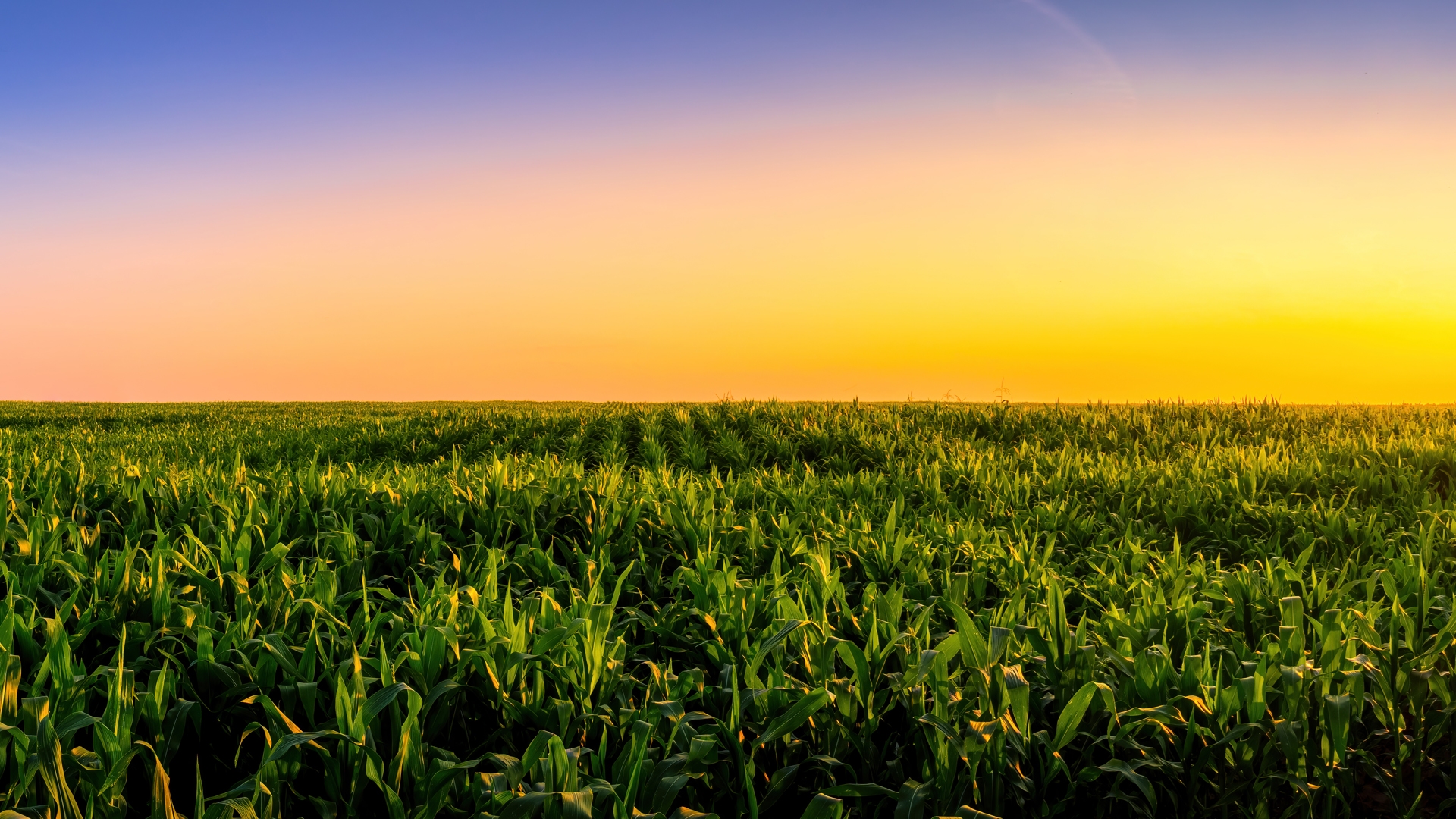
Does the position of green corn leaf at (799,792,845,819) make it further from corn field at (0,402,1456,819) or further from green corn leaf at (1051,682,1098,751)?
green corn leaf at (1051,682,1098,751)

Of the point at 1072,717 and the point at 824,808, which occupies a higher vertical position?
the point at 1072,717

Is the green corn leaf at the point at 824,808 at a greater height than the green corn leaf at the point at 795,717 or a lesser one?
lesser

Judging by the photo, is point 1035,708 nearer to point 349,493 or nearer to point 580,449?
point 349,493

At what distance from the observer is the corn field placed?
2.08 m

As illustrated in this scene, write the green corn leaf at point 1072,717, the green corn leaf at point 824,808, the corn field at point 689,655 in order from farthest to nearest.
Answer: the green corn leaf at point 1072,717, the corn field at point 689,655, the green corn leaf at point 824,808

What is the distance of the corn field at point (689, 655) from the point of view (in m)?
2.08

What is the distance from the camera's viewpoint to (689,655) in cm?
298

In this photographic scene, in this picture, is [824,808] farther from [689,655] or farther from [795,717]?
[689,655]

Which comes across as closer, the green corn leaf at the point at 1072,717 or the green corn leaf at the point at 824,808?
the green corn leaf at the point at 824,808

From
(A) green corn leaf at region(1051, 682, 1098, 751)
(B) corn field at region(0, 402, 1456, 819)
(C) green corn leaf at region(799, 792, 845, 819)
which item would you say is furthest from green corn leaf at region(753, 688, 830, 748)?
(A) green corn leaf at region(1051, 682, 1098, 751)

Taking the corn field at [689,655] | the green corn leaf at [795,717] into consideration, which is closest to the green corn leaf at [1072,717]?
the corn field at [689,655]

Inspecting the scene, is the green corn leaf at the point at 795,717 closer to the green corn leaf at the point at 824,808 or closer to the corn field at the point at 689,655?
the corn field at the point at 689,655

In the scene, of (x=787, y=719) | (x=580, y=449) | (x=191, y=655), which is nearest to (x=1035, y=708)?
(x=787, y=719)

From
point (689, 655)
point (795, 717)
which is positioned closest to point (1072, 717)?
point (795, 717)
